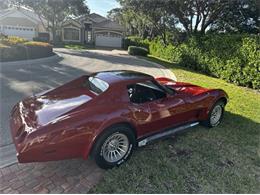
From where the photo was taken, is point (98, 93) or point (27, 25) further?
point (27, 25)

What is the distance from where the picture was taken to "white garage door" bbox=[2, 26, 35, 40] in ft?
108

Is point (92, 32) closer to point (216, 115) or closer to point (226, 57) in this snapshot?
point (226, 57)

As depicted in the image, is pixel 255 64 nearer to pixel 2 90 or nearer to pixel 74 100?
pixel 74 100

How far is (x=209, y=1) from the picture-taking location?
53.0 feet

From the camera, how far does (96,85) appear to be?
3930mm

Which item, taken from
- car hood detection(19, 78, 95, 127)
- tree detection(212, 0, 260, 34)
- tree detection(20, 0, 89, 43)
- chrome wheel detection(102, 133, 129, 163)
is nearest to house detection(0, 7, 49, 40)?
tree detection(20, 0, 89, 43)

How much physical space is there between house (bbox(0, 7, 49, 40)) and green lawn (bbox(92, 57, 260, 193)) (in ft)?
114

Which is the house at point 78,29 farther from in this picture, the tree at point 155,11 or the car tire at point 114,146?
the car tire at point 114,146

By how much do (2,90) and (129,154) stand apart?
556 centimetres

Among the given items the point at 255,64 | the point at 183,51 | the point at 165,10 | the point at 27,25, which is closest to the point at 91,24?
the point at 27,25

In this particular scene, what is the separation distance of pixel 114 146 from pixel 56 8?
3180cm

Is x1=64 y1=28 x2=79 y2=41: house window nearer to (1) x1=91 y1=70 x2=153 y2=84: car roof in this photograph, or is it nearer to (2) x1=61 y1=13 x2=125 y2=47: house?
(2) x1=61 y1=13 x2=125 y2=47: house

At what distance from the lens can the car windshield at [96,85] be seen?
145 inches

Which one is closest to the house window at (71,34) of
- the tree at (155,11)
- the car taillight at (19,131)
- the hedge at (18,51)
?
the tree at (155,11)
